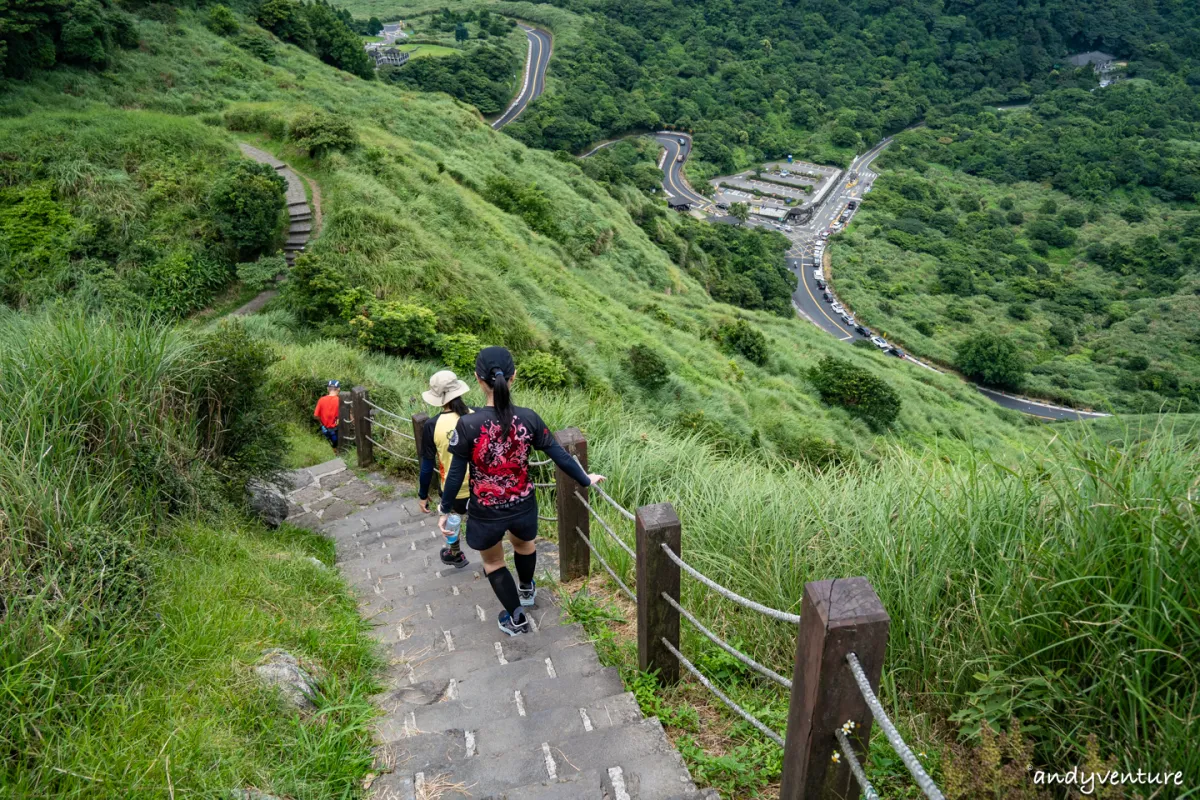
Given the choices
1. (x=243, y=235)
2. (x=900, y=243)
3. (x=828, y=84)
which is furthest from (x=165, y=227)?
(x=828, y=84)

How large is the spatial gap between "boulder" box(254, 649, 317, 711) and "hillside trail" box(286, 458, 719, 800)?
325 millimetres

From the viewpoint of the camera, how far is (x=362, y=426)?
830 centimetres

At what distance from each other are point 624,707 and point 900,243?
227ft

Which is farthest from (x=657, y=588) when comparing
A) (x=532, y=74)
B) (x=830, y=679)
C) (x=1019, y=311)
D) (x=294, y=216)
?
(x=532, y=74)

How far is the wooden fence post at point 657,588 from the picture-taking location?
3008 millimetres

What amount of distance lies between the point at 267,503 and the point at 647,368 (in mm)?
10456

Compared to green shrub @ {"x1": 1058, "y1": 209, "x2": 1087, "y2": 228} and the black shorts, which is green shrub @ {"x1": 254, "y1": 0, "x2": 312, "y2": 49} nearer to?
the black shorts

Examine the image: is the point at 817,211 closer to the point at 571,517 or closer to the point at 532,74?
the point at 532,74

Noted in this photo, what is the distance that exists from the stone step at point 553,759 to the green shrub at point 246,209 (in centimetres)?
1307

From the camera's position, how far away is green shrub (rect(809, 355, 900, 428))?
2102 centimetres

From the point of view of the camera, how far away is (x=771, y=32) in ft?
328

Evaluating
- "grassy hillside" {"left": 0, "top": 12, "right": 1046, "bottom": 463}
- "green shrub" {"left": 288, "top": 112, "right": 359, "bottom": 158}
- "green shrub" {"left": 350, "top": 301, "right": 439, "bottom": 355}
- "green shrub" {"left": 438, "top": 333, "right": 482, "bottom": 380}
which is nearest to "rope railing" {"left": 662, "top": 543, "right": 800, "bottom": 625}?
"grassy hillside" {"left": 0, "top": 12, "right": 1046, "bottom": 463}

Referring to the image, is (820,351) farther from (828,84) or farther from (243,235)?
(828,84)

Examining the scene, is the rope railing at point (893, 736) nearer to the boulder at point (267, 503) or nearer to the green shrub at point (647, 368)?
the boulder at point (267, 503)
